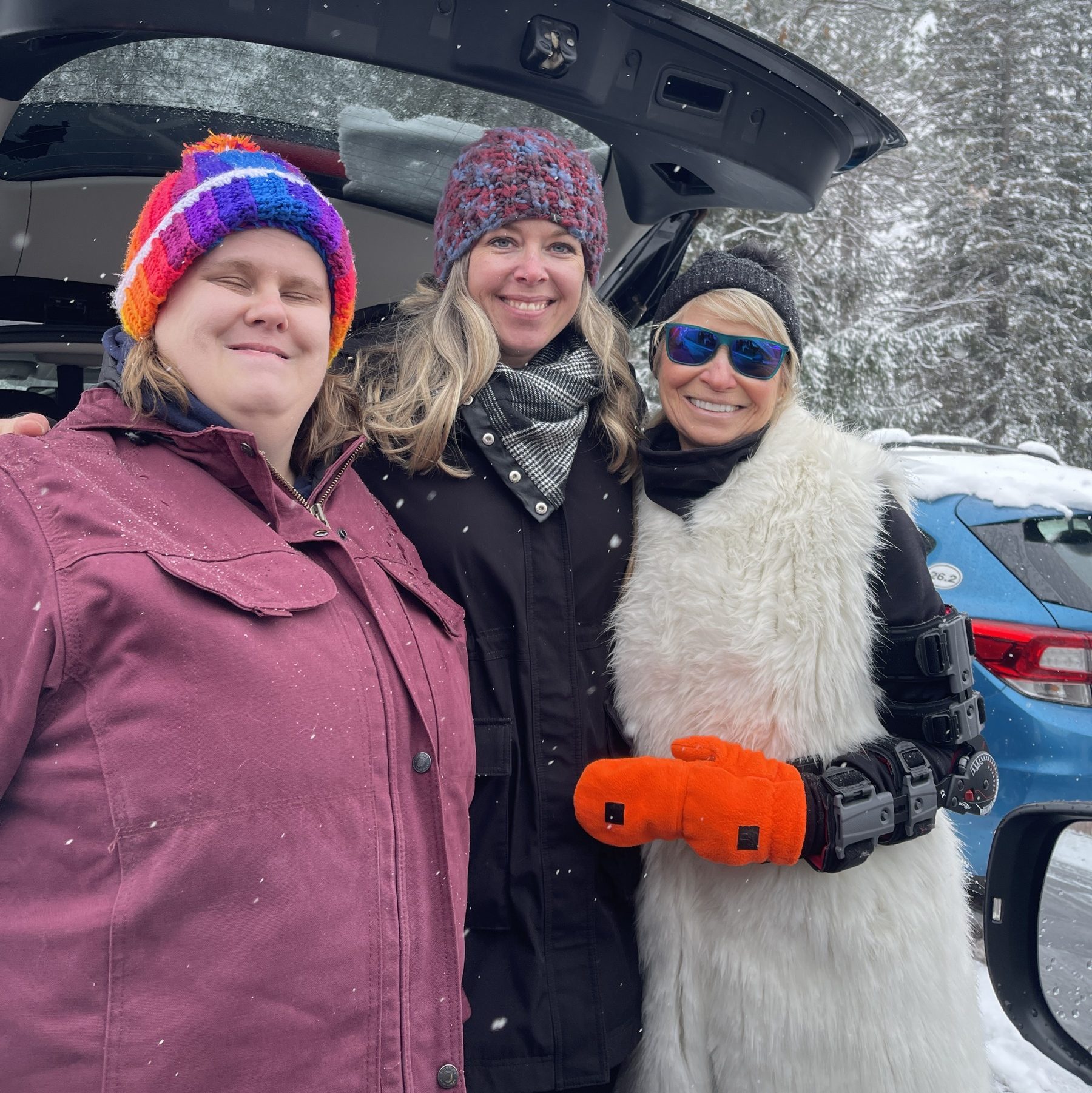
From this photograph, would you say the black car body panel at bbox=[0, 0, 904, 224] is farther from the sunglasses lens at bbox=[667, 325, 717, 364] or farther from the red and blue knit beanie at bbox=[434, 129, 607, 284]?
the sunglasses lens at bbox=[667, 325, 717, 364]

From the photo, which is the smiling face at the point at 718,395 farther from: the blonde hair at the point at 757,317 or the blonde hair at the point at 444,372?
the blonde hair at the point at 444,372

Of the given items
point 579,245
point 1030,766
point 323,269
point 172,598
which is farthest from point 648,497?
point 1030,766

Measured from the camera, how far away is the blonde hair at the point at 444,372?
6.33ft

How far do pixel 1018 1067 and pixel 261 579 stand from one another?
2.90 meters

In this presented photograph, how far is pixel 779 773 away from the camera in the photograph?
5.61ft

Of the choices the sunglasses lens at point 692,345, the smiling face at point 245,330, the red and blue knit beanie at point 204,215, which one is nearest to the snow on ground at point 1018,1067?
the sunglasses lens at point 692,345

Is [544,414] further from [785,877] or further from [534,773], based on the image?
[785,877]

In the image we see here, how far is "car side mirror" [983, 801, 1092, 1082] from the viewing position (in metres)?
2.36

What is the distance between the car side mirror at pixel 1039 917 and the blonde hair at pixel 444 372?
1.43 meters

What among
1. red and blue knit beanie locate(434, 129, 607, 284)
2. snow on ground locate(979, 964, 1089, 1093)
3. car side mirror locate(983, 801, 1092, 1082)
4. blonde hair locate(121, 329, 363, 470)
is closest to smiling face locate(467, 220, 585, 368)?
red and blue knit beanie locate(434, 129, 607, 284)

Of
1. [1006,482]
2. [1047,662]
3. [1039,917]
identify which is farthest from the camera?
[1006,482]

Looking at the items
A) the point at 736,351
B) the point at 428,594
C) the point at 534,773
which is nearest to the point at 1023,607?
the point at 736,351

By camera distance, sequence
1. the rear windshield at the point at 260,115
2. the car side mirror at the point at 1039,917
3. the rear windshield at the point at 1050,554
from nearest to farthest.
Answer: the rear windshield at the point at 260,115 < the car side mirror at the point at 1039,917 < the rear windshield at the point at 1050,554

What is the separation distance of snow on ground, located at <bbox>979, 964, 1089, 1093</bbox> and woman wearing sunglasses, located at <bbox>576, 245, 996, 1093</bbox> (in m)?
1.21
